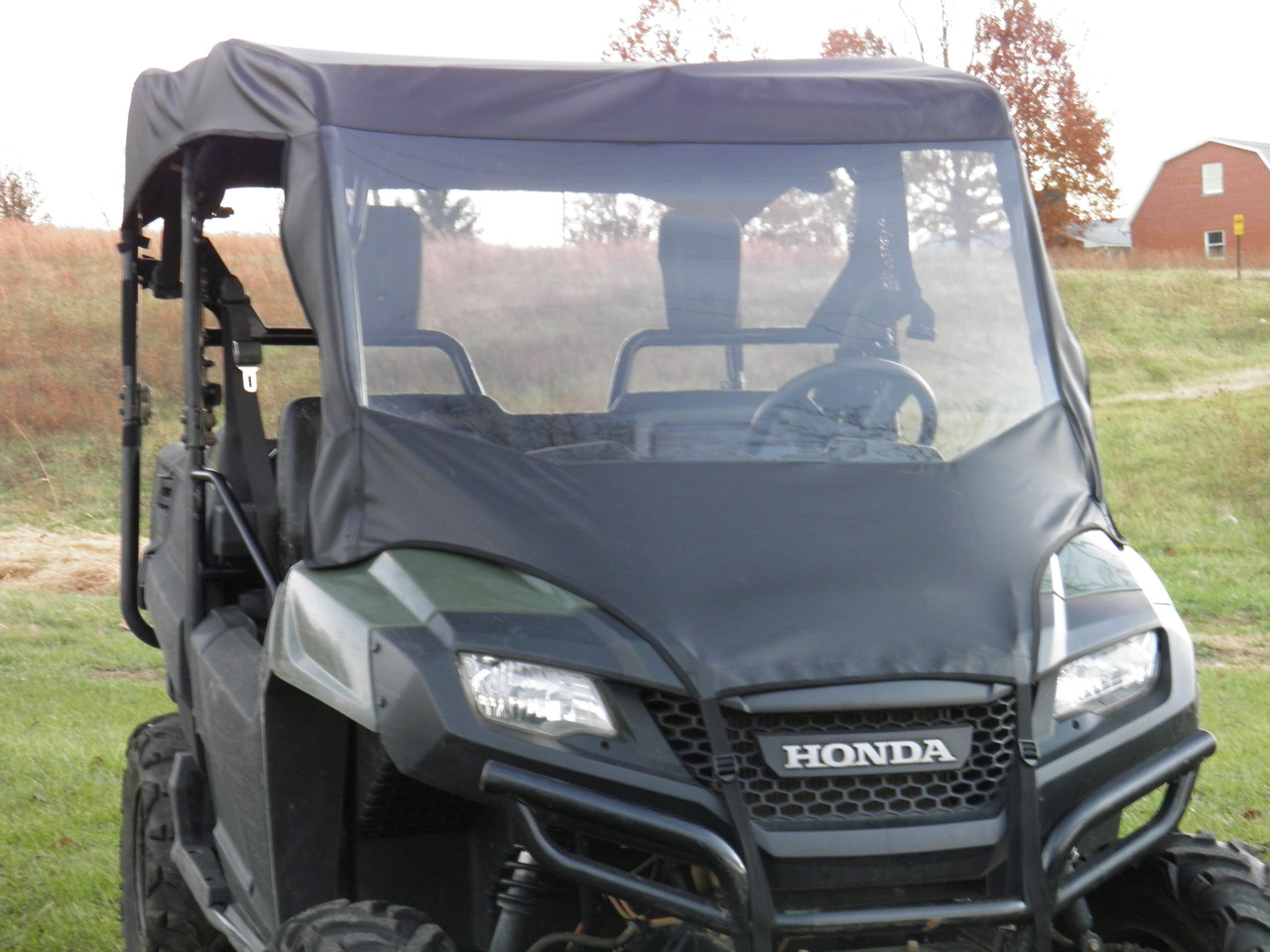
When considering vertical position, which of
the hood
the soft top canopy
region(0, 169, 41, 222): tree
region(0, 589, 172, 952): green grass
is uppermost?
region(0, 169, 41, 222): tree

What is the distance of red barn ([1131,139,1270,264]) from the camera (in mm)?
54562

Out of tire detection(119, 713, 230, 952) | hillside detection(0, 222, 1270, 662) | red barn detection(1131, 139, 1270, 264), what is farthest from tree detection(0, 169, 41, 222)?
red barn detection(1131, 139, 1270, 264)

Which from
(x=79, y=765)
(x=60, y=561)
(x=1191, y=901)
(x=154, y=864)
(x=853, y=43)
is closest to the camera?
(x=1191, y=901)

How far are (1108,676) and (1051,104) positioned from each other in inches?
1290

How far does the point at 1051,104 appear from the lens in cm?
3334

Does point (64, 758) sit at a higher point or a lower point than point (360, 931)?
lower

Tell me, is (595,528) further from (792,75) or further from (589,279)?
(792,75)

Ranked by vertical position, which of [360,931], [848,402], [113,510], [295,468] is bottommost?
[113,510]

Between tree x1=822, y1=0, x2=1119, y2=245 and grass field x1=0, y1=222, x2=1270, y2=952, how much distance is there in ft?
5.71

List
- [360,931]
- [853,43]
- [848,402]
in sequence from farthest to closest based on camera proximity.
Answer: [853,43] < [848,402] < [360,931]

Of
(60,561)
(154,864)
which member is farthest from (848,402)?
(60,561)

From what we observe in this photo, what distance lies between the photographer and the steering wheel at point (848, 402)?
3082 millimetres

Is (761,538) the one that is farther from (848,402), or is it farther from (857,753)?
(848,402)

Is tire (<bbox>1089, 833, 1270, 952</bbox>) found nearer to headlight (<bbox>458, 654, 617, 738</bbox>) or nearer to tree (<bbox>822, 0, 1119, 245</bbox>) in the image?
headlight (<bbox>458, 654, 617, 738</bbox>)
